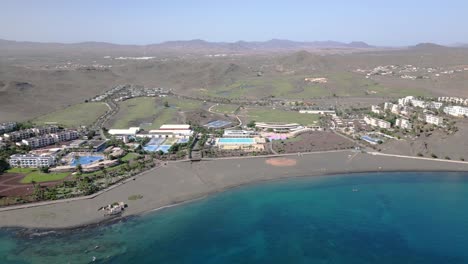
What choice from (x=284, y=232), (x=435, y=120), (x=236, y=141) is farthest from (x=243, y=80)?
(x=284, y=232)

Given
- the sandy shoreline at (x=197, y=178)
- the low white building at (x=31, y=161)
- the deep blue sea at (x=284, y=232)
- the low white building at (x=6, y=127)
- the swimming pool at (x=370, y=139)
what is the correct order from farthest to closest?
the low white building at (x=6, y=127), the swimming pool at (x=370, y=139), the low white building at (x=31, y=161), the sandy shoreline at (x=197, y=178), the deep blue sea at (x=284, y=232)

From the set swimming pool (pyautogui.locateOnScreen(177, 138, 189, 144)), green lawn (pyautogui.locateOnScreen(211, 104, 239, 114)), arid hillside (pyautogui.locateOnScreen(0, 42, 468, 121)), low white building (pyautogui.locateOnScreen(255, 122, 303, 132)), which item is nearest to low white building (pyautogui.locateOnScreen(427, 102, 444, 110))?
arid hillside (pyautogui.locateOnScreen(0, 42, 468, 121))

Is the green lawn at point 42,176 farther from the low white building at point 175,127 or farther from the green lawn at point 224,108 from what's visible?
the green lawn at point 224,108

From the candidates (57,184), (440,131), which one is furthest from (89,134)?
(440,131)

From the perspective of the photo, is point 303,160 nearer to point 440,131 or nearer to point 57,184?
point 440,131

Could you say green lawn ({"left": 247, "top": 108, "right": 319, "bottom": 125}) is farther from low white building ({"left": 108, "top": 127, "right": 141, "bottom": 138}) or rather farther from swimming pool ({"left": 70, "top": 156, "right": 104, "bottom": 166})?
swimming pool ({"left": 70, "top": 156, "right": 104, "bottom": 166})

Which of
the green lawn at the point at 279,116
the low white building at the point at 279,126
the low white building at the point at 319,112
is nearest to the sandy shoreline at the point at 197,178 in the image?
the low white building at the point at 279,126

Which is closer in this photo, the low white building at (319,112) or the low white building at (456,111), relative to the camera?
the low white building at (456,111)

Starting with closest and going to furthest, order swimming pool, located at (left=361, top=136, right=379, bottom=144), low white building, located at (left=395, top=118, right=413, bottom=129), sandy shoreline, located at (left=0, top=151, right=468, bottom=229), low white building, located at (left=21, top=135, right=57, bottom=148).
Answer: sandy shoreline, located at (left=0, top=151, right=468, bottom=229) < low white building, located at (left=21, top=135, right=57, bottom=148) < swimming pool, located at (left=361, top=136, right=379, bottom=144) < low white building, located at (left=395, top=118, right=413, bottom=129)
